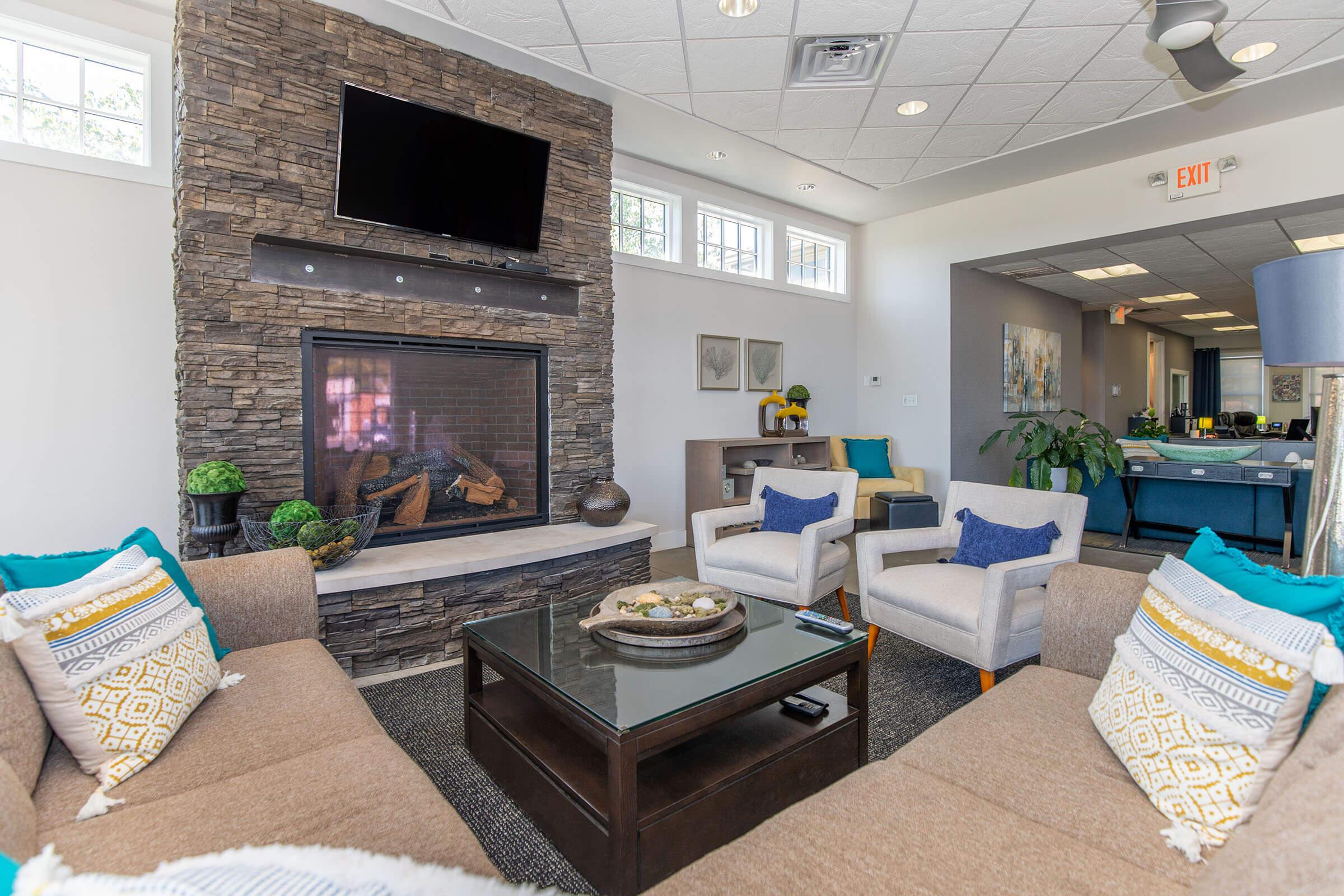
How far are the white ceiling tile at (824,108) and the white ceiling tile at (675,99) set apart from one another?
0.57 meters

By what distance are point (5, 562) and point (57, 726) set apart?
493mm

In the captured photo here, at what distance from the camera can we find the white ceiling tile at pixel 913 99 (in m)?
3.78

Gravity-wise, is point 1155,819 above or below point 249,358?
below

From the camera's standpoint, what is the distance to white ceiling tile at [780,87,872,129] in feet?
12.5

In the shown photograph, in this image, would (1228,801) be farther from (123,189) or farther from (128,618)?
(123,189)

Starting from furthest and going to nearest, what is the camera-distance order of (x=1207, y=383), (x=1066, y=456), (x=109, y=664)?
(x=1207, y=383) < (x=1066, y=456) < (x=109, y=664)

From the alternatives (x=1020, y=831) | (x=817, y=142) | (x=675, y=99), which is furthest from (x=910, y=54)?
(x=1020, y=831)

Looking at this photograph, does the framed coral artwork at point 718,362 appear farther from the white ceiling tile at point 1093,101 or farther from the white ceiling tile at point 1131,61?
the white ceiling tile at point 1131,61

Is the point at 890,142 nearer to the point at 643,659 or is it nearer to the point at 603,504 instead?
the point at 603,504

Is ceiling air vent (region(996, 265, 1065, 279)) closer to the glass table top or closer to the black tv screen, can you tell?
the black tv screen

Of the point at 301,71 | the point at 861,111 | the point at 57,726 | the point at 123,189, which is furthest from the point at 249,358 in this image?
the point at 861,111

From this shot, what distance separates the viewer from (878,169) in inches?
201

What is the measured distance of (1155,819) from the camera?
43.2 inches

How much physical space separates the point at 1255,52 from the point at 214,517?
5.45 metres
